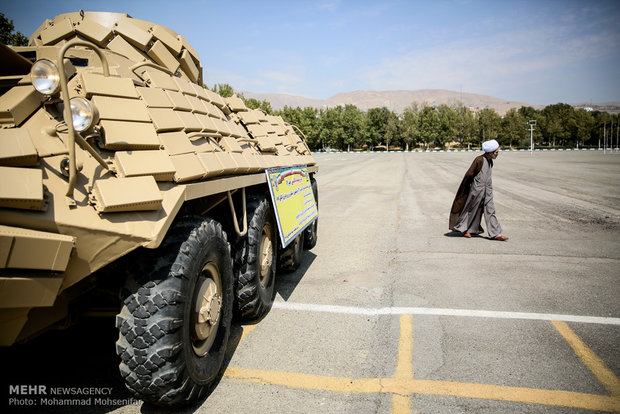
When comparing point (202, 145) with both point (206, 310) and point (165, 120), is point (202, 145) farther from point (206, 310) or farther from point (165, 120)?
point (206, 310)

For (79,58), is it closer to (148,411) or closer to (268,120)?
(148,411)

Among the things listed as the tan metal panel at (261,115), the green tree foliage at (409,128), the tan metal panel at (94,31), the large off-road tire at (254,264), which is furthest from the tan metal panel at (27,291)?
the green tree foliage at (409,128)

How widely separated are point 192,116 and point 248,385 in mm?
2168

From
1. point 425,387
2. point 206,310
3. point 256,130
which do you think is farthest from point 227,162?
point 425,387

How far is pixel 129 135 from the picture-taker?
8.25 feet

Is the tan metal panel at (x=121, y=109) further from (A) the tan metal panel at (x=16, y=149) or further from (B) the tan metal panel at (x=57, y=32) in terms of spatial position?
(B) the tan metal panel at (x=57, y=32)

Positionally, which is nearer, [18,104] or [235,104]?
[18,104]

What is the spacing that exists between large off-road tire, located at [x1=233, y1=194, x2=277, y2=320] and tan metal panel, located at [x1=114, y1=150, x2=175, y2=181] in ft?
4.39

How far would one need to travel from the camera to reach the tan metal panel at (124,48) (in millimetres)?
3729

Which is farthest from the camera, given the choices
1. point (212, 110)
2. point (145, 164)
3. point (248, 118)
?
point (248, 118)

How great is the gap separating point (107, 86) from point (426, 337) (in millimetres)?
3384

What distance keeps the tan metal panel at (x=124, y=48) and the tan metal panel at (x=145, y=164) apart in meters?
1.66

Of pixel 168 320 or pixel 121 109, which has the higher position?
pixel 121 109

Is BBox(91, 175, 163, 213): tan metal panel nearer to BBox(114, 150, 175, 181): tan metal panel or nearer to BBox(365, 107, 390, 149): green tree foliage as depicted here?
BBox(114, 150, 175, 181): tan metal panel
